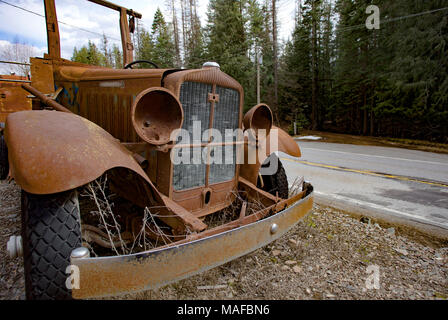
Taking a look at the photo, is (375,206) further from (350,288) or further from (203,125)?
(203,125)

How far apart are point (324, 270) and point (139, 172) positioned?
1687mm

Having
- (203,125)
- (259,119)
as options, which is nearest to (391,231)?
(259,119)

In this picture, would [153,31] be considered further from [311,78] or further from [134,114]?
[134,114]

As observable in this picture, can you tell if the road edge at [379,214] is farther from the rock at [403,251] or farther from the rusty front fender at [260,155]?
the rusty front fender at [260,155]

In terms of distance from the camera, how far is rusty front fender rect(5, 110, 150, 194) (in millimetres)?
1475

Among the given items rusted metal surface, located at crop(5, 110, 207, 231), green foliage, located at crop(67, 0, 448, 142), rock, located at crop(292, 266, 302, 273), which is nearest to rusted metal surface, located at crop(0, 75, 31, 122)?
green foliage, located at crop(67, 0, 448, 142)

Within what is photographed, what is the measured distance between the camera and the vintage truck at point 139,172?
1.49 m

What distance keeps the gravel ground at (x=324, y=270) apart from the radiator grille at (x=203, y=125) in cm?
79

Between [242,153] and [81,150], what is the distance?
1.57 meters

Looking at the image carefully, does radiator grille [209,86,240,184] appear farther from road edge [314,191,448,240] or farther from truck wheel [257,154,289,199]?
road edge [314,191,448,240]

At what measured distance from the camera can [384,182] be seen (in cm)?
491

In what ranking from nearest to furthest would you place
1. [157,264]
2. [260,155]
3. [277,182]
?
[157,264] < [260,155] < [277,182]

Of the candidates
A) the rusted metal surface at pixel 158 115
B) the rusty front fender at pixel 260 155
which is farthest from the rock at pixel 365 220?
the rusted metal surface at pixel 158 115
